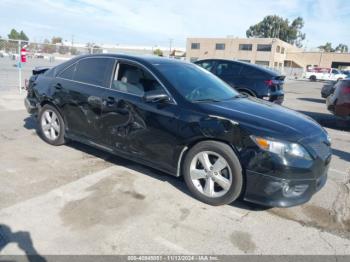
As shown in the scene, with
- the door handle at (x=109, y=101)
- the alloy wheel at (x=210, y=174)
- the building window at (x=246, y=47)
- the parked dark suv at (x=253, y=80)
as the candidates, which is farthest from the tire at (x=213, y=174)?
the building window at (x=246, y=47)

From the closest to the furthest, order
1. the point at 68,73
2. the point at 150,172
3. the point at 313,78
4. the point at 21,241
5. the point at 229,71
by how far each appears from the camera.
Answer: the point at 21,241
the point at 150,172
the point at 68,73
the point at 229,71
the point at 313,78

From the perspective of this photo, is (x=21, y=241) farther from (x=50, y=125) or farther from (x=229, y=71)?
(x=229, y=71)

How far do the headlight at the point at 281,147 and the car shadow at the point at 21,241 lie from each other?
91.4 inches

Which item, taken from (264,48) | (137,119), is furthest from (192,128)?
(264,48)

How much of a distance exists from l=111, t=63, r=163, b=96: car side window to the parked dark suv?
228 inches

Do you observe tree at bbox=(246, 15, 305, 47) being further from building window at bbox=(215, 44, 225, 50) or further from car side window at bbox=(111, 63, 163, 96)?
car side window at bbox=(111, 63, 163, 96)

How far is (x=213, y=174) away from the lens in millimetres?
3723

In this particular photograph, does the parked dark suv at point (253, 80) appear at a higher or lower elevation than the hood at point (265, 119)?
higher

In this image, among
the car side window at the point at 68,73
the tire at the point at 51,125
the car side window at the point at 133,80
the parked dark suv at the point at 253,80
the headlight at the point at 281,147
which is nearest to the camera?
the headlight at the point at 281,147

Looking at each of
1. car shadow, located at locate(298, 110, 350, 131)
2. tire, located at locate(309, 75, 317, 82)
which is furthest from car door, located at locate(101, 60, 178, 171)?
tire, located at locate(309, 75, 317, 82)

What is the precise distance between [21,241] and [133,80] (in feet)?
8.00

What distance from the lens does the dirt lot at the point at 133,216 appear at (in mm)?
2982

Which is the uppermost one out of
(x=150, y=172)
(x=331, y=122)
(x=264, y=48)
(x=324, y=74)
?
(x=264, y=48)

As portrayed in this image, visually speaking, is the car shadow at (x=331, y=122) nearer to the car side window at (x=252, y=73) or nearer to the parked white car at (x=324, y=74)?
the car side window at (x=252, y=73)
